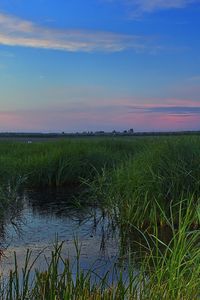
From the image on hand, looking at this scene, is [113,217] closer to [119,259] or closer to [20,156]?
[119,259]

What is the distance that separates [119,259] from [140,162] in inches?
133

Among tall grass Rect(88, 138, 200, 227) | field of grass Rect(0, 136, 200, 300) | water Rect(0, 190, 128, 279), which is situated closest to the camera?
field of grass Rect(0, 136, 200, 300)

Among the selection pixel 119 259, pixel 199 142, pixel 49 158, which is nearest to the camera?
pixel 119 259

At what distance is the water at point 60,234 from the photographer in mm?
7129

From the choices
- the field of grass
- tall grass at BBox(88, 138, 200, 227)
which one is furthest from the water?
tall grass at BBox(88, 138, 200, 227)

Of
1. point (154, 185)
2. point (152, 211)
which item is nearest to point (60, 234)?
point (152, 211)

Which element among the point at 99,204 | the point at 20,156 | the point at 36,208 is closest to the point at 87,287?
the point at 99,204

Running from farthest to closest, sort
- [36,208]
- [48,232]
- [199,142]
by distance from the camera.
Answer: [36,208] < [199,142] < [48,232]

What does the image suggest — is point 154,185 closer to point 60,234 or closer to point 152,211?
point 152,211

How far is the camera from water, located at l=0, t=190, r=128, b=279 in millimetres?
7129

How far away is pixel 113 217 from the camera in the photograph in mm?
9562

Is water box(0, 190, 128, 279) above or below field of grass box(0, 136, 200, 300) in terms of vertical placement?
below

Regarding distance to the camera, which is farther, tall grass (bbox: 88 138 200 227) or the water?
tall grass (bbox: 88 138 200 227)

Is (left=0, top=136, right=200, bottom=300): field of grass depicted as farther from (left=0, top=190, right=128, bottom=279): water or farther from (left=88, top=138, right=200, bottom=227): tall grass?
(left=0, top=190, right=128, bottom=279): water
